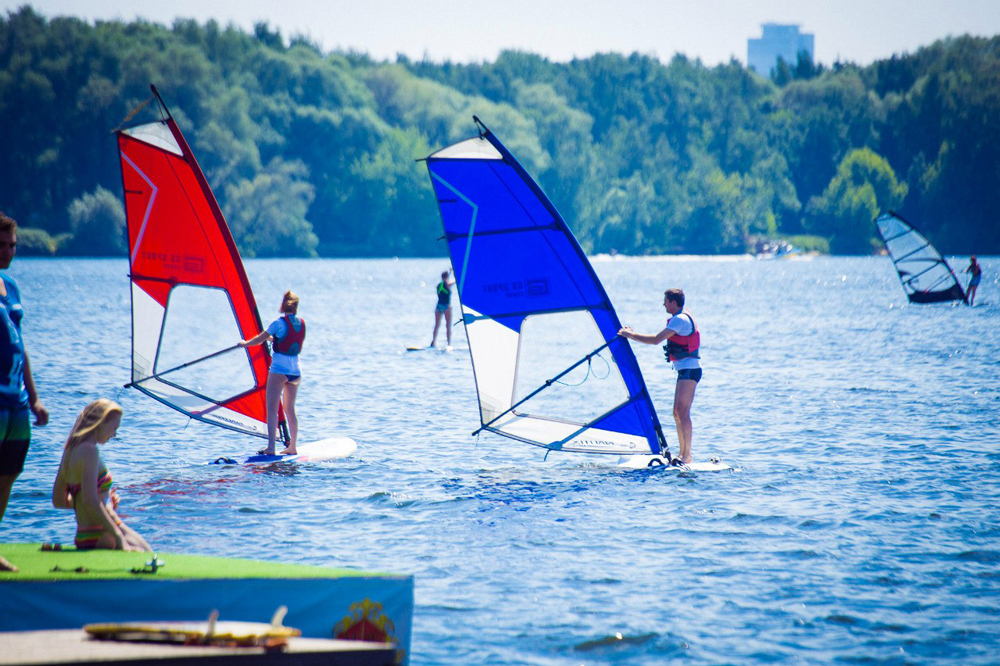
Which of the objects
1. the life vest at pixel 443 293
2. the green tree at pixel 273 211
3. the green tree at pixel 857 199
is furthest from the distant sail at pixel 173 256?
the green tree at pixel 857 199

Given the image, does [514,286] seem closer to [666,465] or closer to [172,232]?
[666,465]

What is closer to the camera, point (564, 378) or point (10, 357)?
point (10, 357)

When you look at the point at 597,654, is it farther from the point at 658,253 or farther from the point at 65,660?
the point at 658,253

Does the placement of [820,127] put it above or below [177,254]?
above

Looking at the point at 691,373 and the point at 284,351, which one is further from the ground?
the point at 284,351

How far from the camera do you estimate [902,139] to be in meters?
108

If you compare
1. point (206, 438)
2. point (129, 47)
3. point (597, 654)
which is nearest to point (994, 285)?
point (206, 438)

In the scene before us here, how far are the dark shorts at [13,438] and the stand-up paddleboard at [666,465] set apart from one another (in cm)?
699

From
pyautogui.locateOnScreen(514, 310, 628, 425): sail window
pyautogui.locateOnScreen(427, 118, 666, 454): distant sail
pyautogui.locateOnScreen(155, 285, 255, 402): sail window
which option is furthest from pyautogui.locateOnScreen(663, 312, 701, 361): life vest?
pyautogui.locateOnScreen(155, 285, 255, 402): sail window

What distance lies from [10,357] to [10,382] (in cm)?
14

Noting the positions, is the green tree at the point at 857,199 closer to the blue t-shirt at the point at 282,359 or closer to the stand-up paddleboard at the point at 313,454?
the stand-up paddleboard at the point at 313,454

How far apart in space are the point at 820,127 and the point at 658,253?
857 inches

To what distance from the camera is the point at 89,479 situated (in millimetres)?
6105

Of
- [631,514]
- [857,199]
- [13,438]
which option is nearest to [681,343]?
[631,514]
